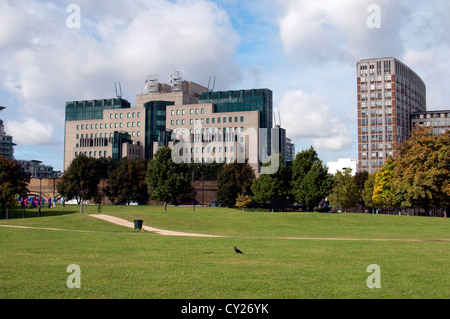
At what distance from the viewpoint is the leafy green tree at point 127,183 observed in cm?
9075

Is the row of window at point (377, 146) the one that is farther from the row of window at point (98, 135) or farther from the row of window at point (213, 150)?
the row of window at point (98, 135)

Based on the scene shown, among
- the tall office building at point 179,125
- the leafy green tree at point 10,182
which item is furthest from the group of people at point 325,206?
the leafy green tree at point 10,182

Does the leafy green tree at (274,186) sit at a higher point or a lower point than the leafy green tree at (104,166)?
lower

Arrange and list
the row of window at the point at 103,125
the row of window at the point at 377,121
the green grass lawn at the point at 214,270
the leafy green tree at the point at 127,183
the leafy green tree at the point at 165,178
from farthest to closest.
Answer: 1. the row of window at the point at 103,125
2. the row of window at the point at 377,121
3. the leafy green tree at the point at 127,183
4. the leafy green tree at the point at 165,178
5. the green grass lawn at the point at 214,270

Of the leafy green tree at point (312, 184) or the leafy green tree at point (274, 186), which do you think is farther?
the leafy green tree at point (274, 186)

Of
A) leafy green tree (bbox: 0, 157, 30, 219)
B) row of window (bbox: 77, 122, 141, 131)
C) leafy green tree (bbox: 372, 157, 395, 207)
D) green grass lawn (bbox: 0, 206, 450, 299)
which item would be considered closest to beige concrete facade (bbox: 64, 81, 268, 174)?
row of window (bbox: 77, 122, 141, 131)

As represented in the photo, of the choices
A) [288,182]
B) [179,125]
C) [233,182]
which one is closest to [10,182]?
[233,182]

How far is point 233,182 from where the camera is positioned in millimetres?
85812

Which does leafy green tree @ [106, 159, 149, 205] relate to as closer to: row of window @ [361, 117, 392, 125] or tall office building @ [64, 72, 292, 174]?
tall office building @ [64, 72, 292, 174]

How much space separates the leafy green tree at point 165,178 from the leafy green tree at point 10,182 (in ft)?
62.5

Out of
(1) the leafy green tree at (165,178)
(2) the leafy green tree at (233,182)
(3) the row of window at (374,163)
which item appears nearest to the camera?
(1) the leafy green tree at (165,178)

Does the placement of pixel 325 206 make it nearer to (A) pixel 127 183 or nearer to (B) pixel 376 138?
(A) pixel 127 183

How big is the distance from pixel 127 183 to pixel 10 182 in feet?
101
